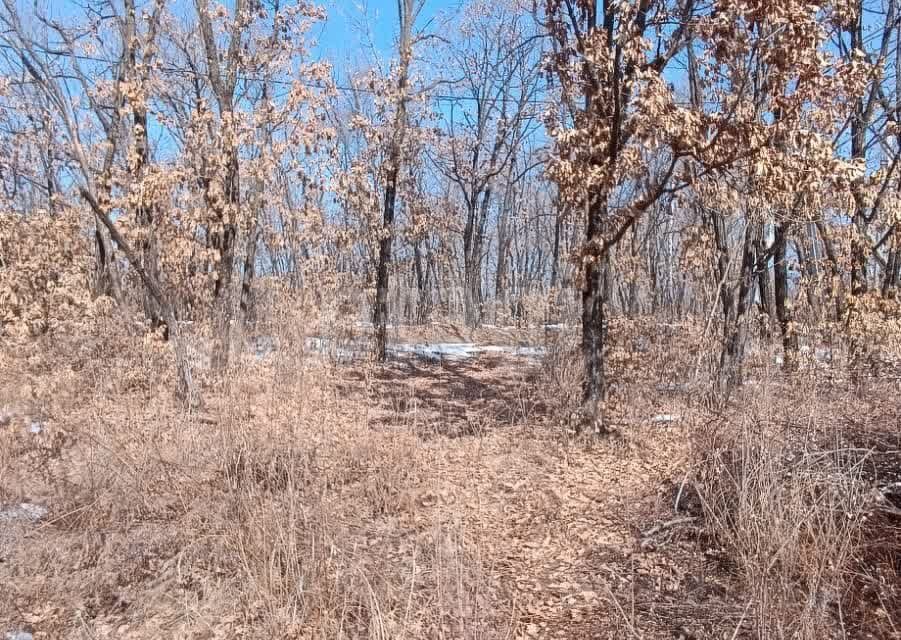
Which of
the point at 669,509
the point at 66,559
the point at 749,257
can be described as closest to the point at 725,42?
the point at 749,257

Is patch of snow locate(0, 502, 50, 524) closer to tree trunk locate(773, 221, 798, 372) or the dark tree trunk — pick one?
the dark tree trunk

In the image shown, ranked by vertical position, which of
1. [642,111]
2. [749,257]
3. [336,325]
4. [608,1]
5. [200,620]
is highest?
[608,1]

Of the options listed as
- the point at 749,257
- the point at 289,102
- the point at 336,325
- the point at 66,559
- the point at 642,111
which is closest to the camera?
the point at 66,559

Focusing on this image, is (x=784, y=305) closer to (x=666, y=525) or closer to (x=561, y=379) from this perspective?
(x=561, y=379)

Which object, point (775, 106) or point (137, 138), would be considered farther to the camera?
point (137, 138)

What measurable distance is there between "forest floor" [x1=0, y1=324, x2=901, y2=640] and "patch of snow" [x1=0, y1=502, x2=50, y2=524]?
0.02 m

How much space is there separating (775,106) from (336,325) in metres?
7.35

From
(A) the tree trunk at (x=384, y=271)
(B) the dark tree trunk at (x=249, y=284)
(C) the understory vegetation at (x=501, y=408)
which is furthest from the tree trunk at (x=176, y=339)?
(A) the tree trunk at (x=384, y=271)

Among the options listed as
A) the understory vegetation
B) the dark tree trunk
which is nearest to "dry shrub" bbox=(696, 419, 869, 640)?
the understory vegetation

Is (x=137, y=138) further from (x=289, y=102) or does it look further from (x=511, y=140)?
(x=511, y=140)

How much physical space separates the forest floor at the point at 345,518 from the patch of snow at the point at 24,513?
0.8 inches

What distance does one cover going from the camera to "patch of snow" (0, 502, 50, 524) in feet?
13.4

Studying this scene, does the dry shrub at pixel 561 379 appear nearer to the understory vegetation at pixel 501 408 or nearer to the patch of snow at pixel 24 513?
the understory vegetation at pixel 501 408

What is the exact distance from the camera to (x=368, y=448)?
5246 millimetres
